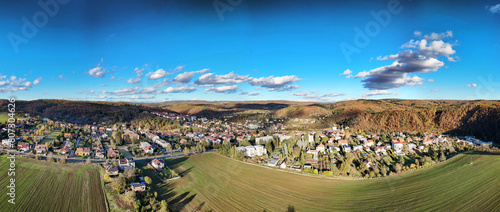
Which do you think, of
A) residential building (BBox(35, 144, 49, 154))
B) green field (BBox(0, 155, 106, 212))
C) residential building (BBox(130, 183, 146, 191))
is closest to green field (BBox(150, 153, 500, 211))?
residential building (BBox(130, 183, 146, 191))

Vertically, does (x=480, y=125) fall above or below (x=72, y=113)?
above

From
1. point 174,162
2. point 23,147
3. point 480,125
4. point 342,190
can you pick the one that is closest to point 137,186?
point 174,162

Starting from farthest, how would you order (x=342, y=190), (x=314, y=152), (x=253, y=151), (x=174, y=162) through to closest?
(x=253, y=151), (x=314, y=152), (x=174, y=162), (x=342, y=190)

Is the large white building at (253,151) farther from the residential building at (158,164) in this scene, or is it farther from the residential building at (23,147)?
the residential building at (23,147)

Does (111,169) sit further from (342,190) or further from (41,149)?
(342,190)

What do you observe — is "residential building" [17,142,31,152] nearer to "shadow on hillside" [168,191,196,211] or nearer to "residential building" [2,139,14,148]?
"residential building" [2,139,14,148]

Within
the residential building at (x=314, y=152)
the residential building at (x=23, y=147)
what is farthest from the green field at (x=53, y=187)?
the residential building at (x=314, y=152)
